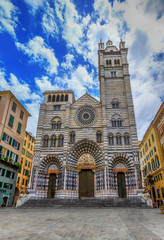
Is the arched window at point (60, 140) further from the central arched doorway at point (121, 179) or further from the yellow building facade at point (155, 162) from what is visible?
the yellow building facade at point (155, 162)

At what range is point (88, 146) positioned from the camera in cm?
2617

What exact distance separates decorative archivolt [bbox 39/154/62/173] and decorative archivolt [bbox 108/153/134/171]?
7.57 m

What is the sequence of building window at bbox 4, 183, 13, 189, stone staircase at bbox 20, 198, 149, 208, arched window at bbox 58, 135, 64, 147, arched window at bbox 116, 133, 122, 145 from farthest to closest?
arched window at bbox 58, 135, 64, 147, arched window at bbox 116, 133, 122, 145, building window at bbox 4, 183, 13, 189, stone staircase at bbox 20, 198, 149, 208

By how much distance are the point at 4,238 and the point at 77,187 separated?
1983cm

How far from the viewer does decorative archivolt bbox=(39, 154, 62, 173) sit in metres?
25.1

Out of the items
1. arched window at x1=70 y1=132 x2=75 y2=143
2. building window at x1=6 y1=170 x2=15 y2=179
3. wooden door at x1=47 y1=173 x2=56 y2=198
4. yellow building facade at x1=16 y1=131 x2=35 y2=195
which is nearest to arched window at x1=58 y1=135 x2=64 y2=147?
arched window at x1=70 y1=132 x2=75 y2=143

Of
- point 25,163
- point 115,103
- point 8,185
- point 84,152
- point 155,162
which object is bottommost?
point 8,185

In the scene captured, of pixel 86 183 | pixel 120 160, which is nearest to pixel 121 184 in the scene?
pixel 120 160

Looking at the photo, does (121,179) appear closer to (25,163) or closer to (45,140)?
(45,140)

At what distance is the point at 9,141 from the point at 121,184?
55.7ft

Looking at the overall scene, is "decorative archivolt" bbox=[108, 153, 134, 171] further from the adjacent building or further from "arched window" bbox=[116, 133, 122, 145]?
the adjacent building

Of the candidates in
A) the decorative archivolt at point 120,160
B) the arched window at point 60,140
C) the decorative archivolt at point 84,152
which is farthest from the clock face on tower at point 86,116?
the decorative archivolt at point 120,160

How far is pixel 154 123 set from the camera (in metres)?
25.8

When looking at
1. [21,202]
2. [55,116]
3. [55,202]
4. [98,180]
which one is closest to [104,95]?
[55,116]
